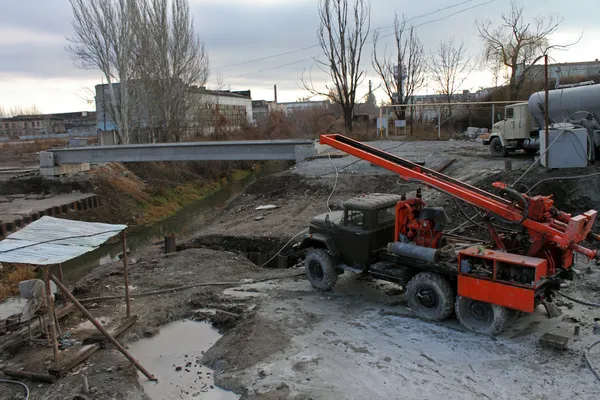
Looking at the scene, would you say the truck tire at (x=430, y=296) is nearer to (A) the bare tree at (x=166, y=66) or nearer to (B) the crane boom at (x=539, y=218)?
(B) the crane boom at (x=539, y=218)

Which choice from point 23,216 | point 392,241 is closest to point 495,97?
point 392,241

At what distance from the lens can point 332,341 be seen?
7.64 meters

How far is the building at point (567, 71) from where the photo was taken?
33497 millimetres

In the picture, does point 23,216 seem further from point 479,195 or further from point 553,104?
point 553,104

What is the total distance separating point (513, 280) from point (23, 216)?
2055cm

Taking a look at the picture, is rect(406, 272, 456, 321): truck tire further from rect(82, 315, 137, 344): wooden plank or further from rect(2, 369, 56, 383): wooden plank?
rect(2, 369, 56, 383): wooden plank

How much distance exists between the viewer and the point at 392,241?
30.9 ft

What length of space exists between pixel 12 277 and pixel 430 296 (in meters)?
13.8

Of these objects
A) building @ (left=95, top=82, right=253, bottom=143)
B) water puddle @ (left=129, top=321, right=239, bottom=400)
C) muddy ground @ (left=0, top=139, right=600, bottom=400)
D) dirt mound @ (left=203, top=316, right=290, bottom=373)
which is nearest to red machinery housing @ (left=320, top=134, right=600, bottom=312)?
muddy ground @ (left=0, top=139, right=600, bottom=400)

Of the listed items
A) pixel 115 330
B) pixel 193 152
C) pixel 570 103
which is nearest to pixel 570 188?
pixel 570 103

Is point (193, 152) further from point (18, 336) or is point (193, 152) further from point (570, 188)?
point (570, 188)

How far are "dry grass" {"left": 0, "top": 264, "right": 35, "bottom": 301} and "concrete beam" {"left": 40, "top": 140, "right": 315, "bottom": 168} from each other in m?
8.59

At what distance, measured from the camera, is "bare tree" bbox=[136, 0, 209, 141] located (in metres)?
35.3

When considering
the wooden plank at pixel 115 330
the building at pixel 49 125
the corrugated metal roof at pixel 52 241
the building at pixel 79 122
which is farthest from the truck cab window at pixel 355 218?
the building at pixel 49 125
